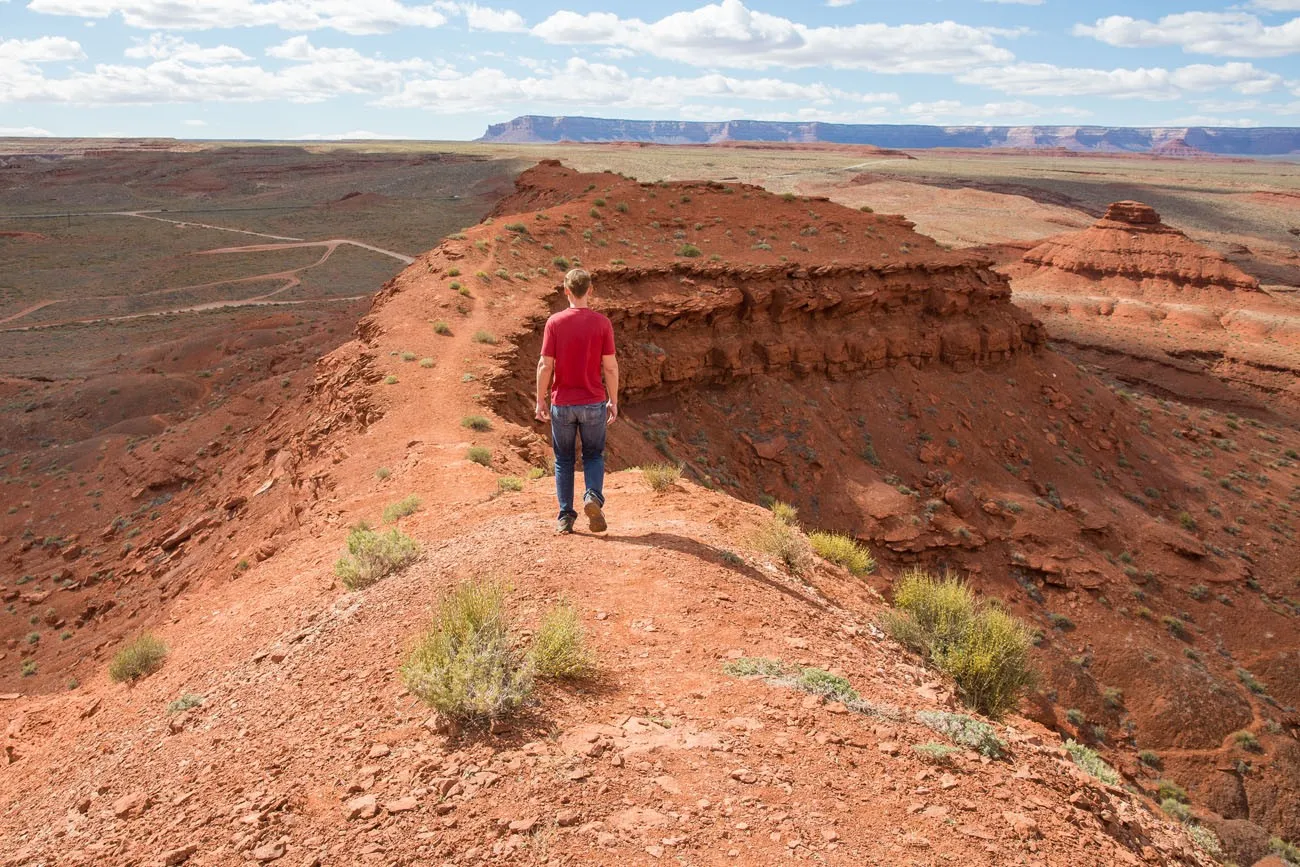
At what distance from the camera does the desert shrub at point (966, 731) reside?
4742mm

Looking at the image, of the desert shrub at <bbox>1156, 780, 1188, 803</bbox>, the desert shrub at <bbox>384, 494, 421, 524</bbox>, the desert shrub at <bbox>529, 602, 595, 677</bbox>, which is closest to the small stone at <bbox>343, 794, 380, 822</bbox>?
the desert shrub at <bbox>529, 602, 595, 677</bbox>

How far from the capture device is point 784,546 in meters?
7.52

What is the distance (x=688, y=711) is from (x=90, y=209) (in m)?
97.9

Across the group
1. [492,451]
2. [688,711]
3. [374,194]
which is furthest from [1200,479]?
[374,194]

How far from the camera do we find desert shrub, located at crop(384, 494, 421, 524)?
8.43m

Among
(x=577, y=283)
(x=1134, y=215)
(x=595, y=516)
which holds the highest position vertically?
(x=1134, y=215)

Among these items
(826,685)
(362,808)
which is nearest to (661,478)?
(826,685)

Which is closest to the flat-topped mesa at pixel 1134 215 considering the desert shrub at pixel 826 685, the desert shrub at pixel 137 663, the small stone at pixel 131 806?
the desert shrub at pixel 826 685

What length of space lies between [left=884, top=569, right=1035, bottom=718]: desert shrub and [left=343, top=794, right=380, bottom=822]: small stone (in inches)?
164

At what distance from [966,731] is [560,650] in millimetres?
2342

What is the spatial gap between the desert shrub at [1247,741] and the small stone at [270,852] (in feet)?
52.9

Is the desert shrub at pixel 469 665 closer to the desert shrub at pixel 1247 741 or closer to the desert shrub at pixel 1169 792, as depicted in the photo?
the desert shrub at pixel 1169 792

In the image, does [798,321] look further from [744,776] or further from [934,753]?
[744,776]

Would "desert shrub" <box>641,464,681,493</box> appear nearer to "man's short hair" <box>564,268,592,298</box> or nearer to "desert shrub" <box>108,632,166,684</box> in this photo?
"man's short hair" <box>564,268,592,298</box>
